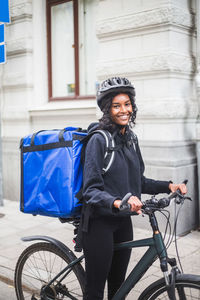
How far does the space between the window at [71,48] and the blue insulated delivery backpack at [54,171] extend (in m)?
4.37

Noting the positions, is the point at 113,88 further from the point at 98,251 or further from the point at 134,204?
the point at 98,251

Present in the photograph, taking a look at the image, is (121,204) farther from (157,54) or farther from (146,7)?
(146,7)

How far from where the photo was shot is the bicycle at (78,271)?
230cm

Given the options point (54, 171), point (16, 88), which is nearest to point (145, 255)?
point (54, 171)

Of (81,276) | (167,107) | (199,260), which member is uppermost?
(167,107)

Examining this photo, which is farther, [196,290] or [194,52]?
[194,52]

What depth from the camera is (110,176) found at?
2.55 m

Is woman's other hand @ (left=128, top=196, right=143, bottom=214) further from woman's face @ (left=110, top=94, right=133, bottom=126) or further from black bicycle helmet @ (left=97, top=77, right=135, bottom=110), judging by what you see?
black bicycle helmet @ (left=97, top=77, right=135, bottom=110)

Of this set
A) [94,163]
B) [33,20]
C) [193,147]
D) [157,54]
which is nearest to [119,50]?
[157,54]

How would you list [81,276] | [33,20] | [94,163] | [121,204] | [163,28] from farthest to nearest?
[33,20] < [163,28] < [81,276] < [94,163] < [121,204]

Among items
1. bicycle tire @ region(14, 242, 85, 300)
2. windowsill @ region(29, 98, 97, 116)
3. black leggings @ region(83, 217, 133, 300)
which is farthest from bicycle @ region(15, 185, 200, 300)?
windowsill @ region(29, 98, 97, 116)

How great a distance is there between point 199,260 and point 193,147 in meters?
1.83

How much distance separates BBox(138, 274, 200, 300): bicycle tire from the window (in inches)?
198

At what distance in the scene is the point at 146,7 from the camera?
567 cm
